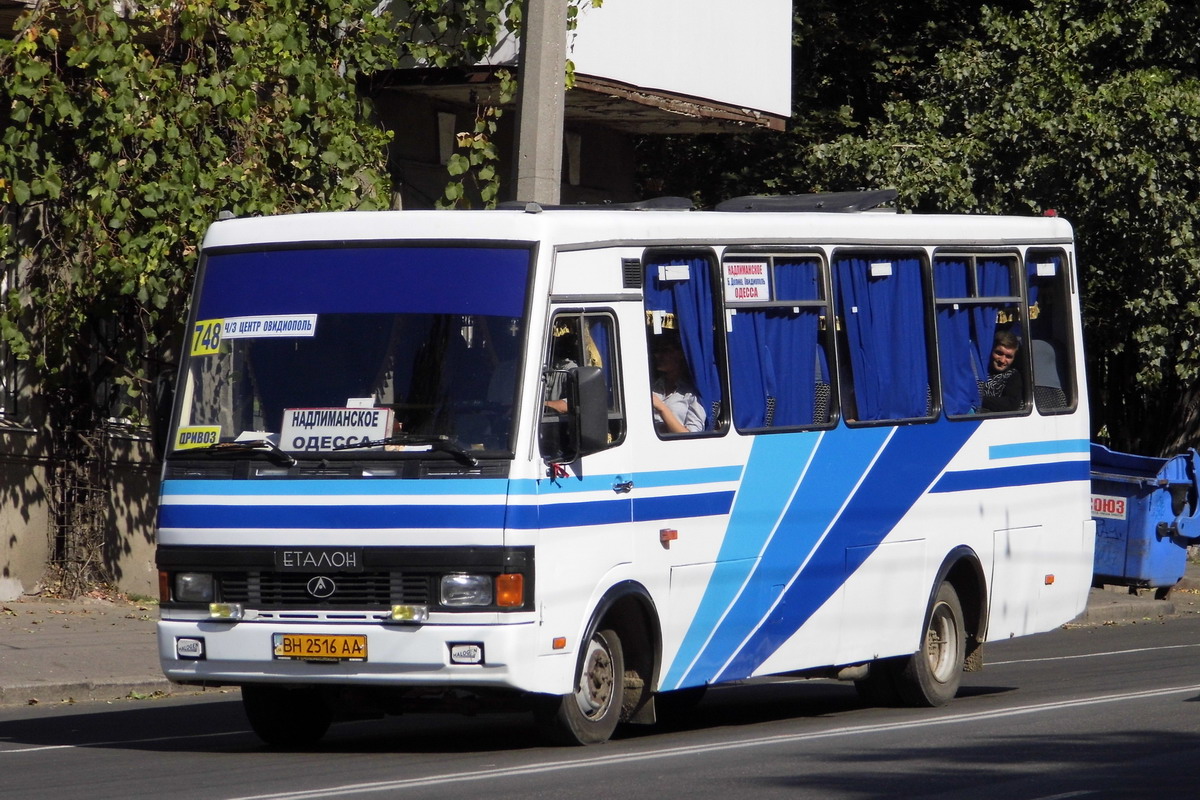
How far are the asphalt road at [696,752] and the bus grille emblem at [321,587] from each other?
807 mm

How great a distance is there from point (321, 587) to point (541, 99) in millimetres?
6113

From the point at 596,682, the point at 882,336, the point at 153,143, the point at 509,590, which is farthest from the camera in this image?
the point at 153,143

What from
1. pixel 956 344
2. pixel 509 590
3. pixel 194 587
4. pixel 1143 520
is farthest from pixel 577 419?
pixel 1143 520

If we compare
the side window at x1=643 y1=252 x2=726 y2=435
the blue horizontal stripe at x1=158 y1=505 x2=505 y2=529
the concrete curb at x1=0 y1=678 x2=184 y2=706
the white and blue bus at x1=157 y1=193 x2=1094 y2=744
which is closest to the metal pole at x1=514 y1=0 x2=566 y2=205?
the white and blue bus at x1=157 y1=193 x2=1094 y2=744

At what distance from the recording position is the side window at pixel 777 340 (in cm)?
1130

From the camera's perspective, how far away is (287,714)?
10.7 metres

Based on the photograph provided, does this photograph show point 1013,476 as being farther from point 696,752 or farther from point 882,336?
point 696,752

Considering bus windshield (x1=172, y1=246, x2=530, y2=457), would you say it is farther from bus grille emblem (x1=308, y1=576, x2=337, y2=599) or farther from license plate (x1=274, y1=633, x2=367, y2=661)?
license plate (x1=274, y1=633, x2=367, y2=661)

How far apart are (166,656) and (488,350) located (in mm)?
2144

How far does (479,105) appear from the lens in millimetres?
19312

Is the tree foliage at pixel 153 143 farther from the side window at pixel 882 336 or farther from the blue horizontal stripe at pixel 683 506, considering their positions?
the blue horizontal stripe at pixel 683 506

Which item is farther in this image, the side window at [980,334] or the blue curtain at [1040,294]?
the blue curtain at [1040,294]

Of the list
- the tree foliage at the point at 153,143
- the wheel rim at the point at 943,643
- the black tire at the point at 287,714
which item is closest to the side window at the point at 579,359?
the black tire at the point at 287,714

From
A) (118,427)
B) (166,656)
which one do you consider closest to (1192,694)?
(166,656)
